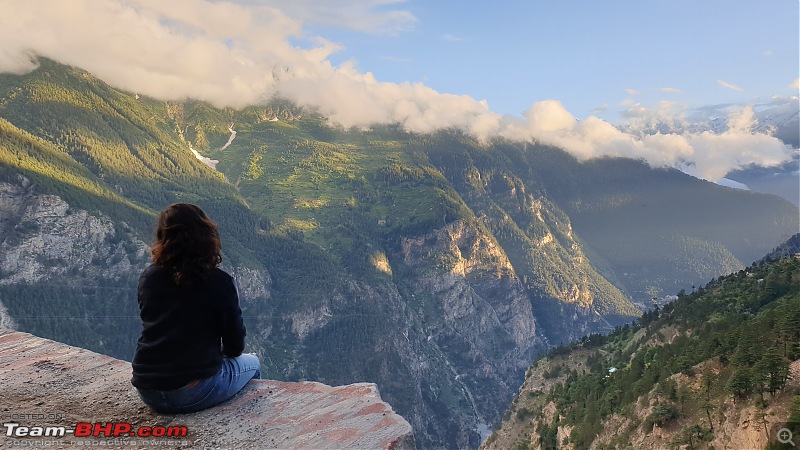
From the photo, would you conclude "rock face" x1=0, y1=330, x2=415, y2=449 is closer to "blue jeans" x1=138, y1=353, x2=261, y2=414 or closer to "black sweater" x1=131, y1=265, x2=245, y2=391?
"blue jeans" x1=138, y1=353, x2=261, y2=414

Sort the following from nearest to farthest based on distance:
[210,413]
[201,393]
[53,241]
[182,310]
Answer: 1. [182,310]
2. [201,393]
3. [210,413]
4. [53,241]

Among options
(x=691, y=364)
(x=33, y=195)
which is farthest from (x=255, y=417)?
(x=33, y=195)

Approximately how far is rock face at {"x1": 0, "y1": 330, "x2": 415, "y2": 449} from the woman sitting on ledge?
2.30 feet

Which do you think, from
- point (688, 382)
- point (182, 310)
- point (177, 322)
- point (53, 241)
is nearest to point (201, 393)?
point (177, 322)

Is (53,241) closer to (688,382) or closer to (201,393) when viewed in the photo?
(688,382)

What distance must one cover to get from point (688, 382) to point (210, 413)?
38944 mm

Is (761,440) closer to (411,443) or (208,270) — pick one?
(411,443)

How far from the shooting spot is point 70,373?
11.4m

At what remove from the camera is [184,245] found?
8.59 m

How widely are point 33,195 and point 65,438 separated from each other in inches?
8183

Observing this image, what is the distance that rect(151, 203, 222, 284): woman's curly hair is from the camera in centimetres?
861

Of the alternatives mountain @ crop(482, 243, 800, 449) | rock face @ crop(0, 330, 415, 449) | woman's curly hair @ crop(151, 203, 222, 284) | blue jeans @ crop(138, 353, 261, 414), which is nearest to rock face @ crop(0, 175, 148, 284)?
mountain @ crop(482, 243, 800, 449)

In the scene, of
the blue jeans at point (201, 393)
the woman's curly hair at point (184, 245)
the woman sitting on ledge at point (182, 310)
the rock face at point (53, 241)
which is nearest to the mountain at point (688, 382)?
the blue jeans at point (201, 393)

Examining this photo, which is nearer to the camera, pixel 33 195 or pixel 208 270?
pixel 208 270
